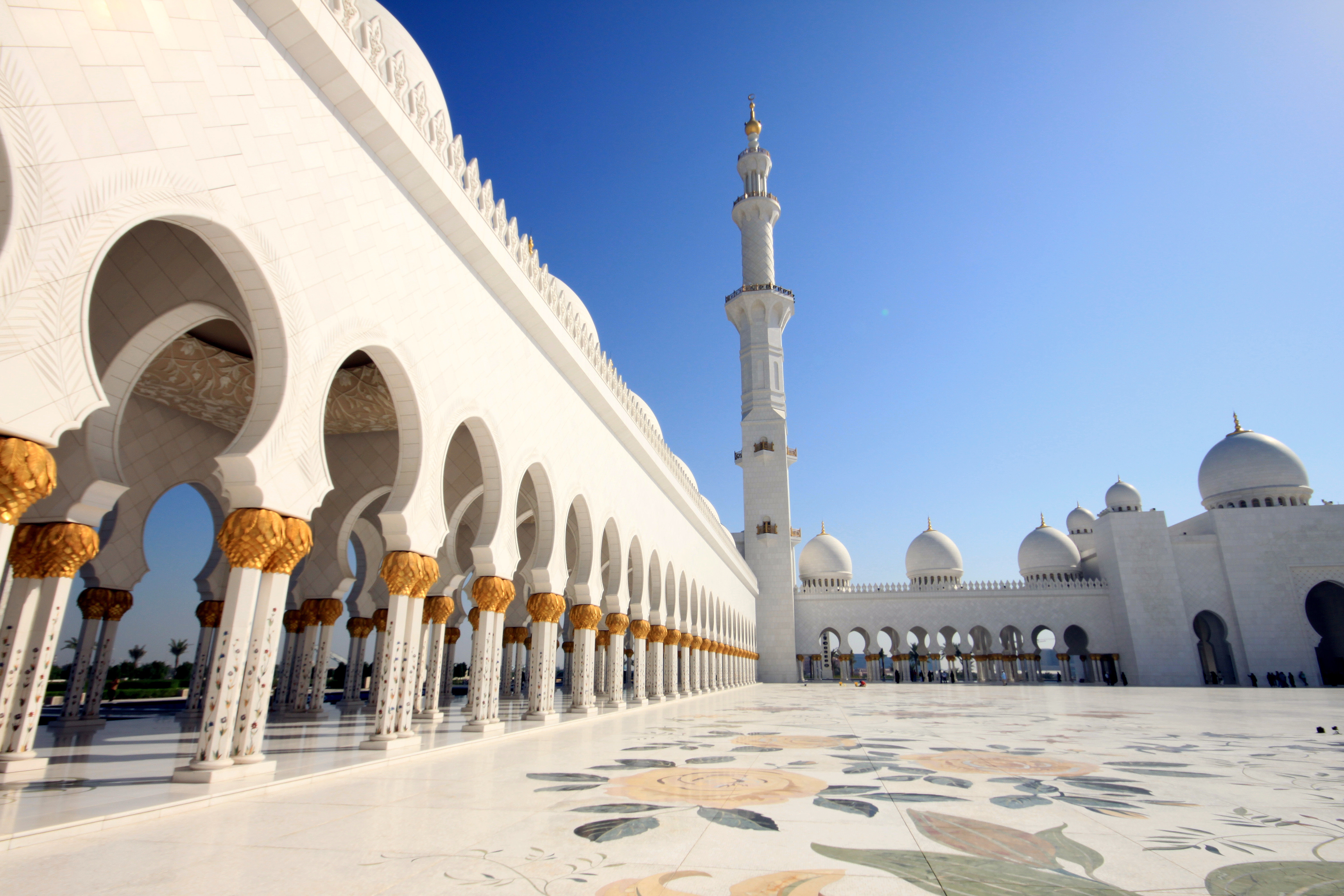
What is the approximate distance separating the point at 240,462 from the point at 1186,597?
28.7m

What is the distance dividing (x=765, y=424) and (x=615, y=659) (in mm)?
15998

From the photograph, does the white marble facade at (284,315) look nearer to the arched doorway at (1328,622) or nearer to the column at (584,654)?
the column at (584,654)

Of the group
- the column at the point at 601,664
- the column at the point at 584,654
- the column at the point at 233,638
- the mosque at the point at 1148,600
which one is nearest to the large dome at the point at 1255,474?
the mosque at the point at 1148,600

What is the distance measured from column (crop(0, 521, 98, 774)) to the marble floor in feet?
6.19

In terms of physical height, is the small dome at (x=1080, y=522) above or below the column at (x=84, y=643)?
above

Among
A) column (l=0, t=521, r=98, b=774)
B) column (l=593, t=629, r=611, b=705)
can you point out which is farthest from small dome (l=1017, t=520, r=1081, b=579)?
column (l=0, t=521, r=98, b=774)

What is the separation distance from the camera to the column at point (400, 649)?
5602 millimetres

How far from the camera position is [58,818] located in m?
3.00

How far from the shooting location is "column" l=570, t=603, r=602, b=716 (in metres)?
9.59

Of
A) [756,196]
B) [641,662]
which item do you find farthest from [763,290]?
[641,662]

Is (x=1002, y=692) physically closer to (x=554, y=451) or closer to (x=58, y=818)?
(x=554, y=451)

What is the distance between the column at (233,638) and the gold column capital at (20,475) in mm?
1058

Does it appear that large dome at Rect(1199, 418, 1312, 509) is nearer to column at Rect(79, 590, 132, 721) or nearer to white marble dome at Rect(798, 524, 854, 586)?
white marble dome at Rect(798, 524, 854, 586)

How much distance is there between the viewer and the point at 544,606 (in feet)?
27.5
